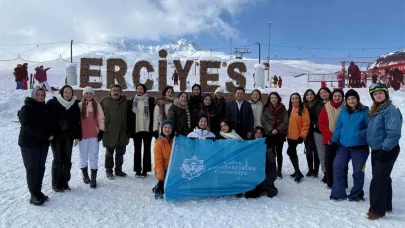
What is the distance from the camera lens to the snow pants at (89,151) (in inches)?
208

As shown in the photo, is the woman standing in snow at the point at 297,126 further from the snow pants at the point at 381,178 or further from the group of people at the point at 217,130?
the snow pants at the point at 381,178

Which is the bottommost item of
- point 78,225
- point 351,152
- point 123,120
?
point 78,225

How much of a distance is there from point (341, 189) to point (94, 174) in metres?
4.07

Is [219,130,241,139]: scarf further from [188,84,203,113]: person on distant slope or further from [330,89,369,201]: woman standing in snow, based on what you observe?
[330,89,369,201]: woman standing in snow

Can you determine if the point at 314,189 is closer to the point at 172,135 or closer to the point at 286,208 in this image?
the point at 286,208

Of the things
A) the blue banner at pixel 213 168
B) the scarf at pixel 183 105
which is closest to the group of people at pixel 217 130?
the scarf at pixel 183 105

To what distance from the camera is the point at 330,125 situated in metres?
5.23

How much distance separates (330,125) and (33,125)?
467 cm

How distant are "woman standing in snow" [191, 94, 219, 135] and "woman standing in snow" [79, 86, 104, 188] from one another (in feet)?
5.51

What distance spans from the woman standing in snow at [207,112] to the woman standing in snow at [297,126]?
148 cm

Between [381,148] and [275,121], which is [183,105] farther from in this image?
[381,148]

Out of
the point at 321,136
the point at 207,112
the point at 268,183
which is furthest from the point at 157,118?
the point at 321,136

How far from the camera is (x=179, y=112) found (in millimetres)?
5676

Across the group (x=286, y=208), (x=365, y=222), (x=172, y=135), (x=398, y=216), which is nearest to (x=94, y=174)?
(x=172, y=135)
